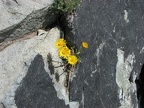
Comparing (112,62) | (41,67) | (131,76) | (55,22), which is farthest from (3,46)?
(131,76)

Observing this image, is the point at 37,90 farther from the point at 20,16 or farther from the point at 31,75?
the point at 20,16

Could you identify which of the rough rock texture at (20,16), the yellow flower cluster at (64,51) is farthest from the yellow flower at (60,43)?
the rough rock texture at (20,16)

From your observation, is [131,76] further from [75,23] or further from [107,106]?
[75,23]

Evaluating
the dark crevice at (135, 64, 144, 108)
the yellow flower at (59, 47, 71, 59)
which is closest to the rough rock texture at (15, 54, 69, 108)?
the yellow flower at (59, 47, 71, 59)

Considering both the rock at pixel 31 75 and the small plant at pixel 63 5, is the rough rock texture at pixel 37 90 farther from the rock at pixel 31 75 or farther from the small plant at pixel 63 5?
the small plant at pixel 63 5

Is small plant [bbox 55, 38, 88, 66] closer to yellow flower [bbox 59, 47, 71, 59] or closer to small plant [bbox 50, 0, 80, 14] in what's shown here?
yellow flower [bbox 59, 47, 71, 59]

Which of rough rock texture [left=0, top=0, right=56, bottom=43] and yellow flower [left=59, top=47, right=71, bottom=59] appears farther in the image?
yellow flower [left=59, top=47, right=71, bottom=59]
